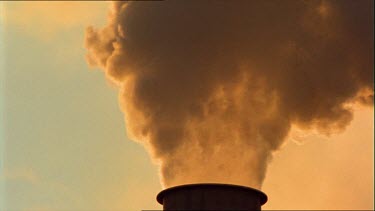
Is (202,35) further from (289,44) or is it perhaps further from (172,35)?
(289,44)

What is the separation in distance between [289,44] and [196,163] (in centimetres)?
405

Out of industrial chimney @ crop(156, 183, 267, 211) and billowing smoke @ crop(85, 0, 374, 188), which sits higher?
billowing smoke @ crop(85, 0, 374, 188)

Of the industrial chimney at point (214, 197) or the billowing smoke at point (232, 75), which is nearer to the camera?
the industrial chimney at point (214, 197)

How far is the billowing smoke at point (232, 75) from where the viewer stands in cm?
1738

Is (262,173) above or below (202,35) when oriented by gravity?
below

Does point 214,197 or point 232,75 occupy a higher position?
point 232,75

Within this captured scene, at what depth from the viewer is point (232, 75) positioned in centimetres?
1784

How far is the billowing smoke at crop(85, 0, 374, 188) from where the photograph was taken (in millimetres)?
17375

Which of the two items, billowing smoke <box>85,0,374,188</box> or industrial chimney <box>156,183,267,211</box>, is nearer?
industrial chimney <box>156,183,267,211</box>

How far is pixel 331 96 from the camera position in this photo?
18453 millimetres

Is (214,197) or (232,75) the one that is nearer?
(214,197)

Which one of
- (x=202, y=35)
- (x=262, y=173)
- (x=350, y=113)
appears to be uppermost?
(x=202, y=35)

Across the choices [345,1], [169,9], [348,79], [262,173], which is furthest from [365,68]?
[169,9]

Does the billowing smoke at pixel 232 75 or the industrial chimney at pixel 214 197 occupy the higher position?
the billowing smoke at pixel 232 75
